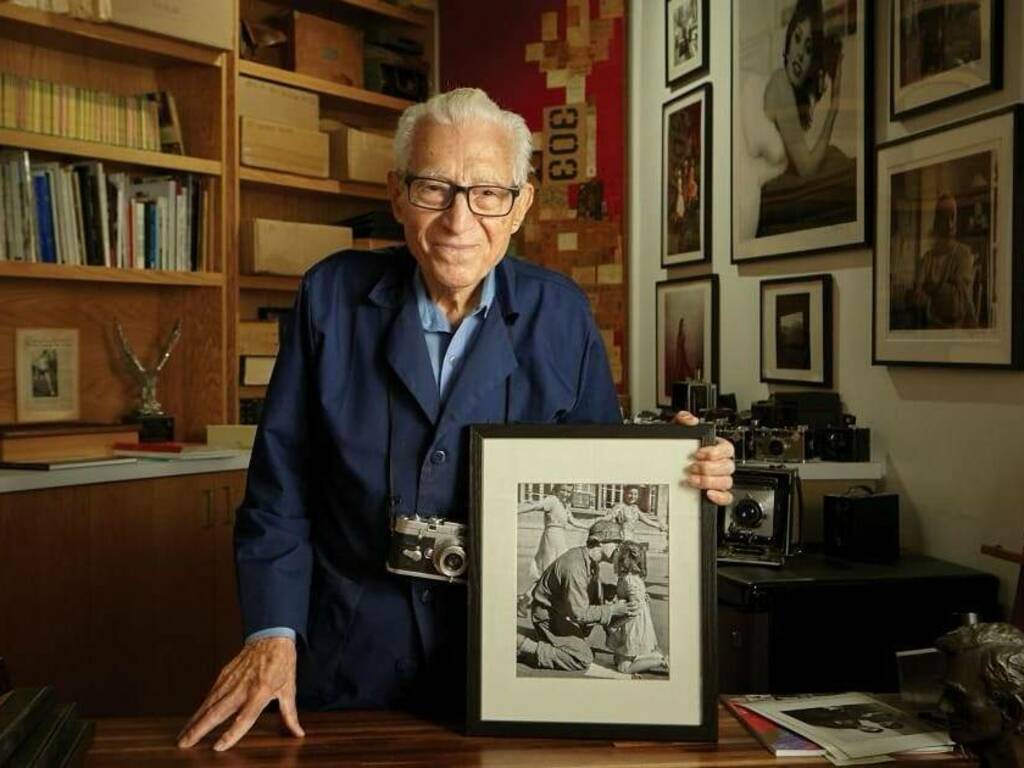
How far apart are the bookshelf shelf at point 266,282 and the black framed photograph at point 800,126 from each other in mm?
1725

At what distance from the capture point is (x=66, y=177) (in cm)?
363

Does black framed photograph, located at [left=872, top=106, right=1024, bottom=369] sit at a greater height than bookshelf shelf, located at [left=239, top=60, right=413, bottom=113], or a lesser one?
lesser

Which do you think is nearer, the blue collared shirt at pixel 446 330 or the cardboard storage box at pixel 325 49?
the blue collared shirt at pixel 446 330

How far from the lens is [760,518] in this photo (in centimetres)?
269

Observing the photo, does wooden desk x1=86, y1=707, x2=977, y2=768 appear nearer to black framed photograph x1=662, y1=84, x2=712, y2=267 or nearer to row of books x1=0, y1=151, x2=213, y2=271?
row of books x1=0, y1=151, x2=213, y2=271

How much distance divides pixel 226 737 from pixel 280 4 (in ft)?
12.9

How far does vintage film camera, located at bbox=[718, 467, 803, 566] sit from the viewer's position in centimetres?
266

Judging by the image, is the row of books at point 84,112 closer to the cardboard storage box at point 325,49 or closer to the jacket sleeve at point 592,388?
the cardboard storage box at point 325,49

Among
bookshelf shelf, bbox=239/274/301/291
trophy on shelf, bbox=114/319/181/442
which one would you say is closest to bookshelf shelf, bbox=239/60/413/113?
bookshelf shelf, bbox=239/274/301/291

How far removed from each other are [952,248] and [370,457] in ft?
5.63

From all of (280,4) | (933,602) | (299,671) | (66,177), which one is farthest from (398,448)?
(280,4)

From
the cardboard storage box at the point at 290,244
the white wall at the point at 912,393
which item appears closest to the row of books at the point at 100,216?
the cardboard storage box at the point at 290,244

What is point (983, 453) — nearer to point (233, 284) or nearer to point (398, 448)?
point (398, 448)

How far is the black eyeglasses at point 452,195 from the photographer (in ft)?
4.88
